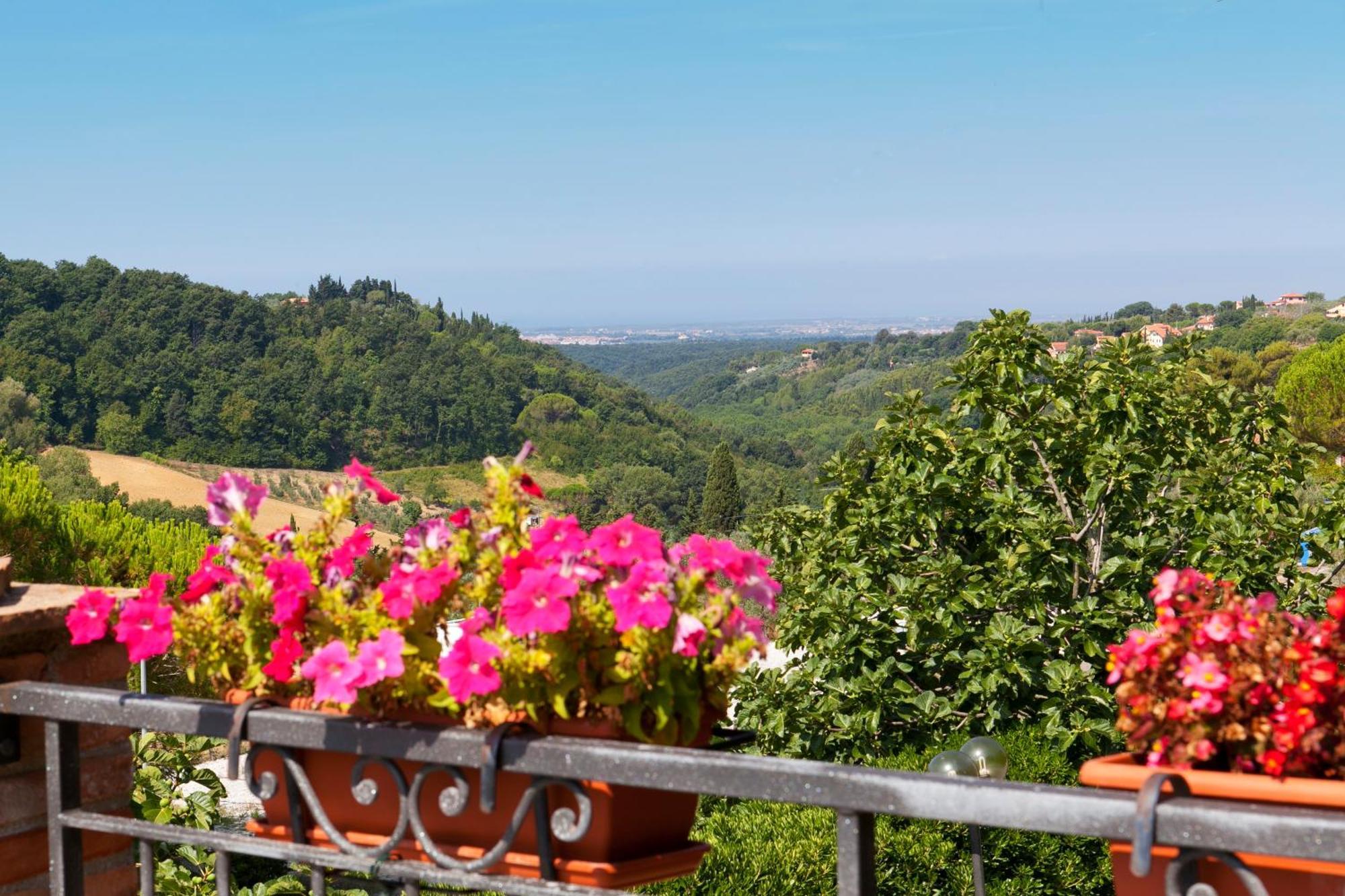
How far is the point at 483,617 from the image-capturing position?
1422 mm

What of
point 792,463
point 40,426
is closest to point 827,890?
point 40,426

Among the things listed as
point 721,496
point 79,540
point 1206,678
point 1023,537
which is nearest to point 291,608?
point 1206,678

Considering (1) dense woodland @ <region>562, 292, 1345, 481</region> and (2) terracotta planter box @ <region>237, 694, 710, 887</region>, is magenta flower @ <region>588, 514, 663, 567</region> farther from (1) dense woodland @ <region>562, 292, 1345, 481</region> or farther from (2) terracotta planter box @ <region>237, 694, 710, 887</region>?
(1) dense woodland @ <region>562, 292, 1345, 481</region>

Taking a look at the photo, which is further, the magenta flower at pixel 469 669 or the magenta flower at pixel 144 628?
the magenta flower at pixel 144 628

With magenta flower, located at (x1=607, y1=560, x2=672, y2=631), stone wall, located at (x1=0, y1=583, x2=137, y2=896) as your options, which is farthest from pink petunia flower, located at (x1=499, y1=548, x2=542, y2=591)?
stone wall, located at (x1=0, y1=583, x2=137, y2=896)

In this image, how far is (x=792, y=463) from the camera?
82.9 meters

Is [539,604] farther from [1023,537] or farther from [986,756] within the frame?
[1023,537]

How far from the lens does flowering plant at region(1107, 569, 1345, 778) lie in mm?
1181

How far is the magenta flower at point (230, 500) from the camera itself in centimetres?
169

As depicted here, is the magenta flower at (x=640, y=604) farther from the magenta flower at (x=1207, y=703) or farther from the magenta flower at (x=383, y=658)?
the magenta flower at (x=1207, y=703)

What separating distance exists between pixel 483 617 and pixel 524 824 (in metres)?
0.24

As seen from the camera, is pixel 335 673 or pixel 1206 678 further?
pixel 335 673

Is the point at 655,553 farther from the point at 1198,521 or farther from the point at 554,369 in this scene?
the point at 554,369

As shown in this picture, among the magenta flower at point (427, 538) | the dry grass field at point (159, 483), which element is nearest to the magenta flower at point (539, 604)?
the magenta flower at point (427, 538)
